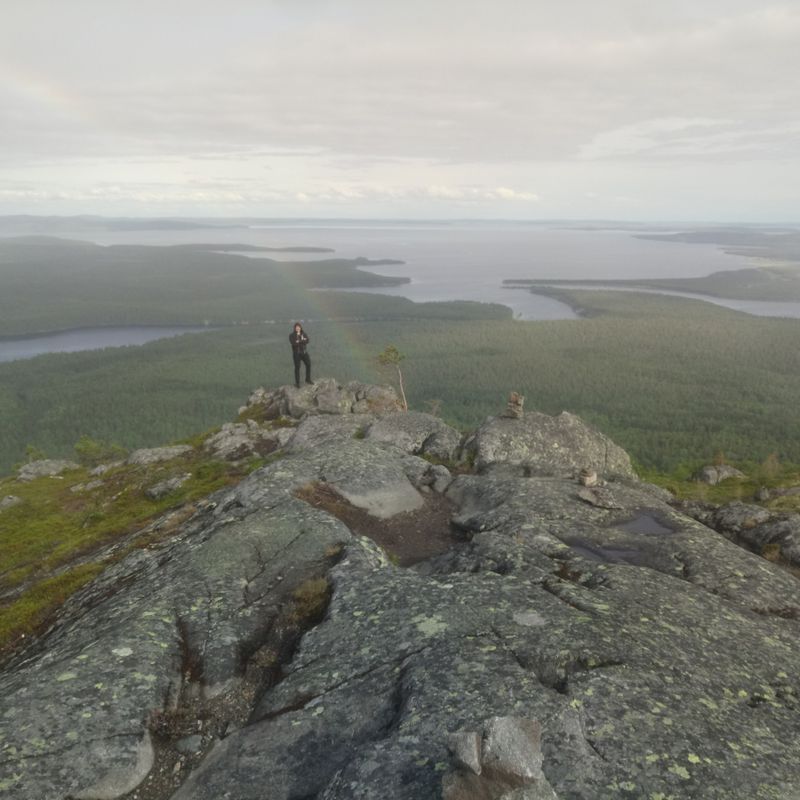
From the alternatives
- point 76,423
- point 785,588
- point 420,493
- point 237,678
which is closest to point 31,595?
point 237,678

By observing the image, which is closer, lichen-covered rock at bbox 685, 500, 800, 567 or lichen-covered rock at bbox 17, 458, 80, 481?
lichen-covered rock at bbox 685, 500, 800, 567

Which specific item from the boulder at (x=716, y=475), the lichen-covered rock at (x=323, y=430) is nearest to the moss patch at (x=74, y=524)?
the lichen-covered rock at (x=323, y=430)

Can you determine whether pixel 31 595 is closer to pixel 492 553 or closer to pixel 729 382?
pixel 492 553

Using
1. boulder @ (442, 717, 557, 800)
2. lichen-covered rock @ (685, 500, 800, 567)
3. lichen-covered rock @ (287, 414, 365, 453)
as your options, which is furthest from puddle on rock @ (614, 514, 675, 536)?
lichen-covered rock @ (287, 414, 365, 453)

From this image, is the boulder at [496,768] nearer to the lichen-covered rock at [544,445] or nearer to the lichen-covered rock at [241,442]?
the lichen-covered rock at [544,445]

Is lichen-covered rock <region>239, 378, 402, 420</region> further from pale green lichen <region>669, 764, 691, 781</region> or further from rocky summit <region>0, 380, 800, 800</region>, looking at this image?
pale green lichen <region>669, 764, 691, 781</region>

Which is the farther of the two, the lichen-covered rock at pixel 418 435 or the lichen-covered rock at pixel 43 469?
the lichen-covered rock at pixel 43 469

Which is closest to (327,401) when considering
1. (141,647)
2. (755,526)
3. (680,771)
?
(755,526)
